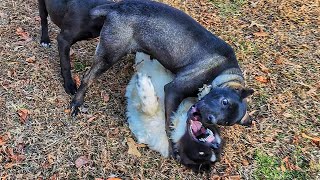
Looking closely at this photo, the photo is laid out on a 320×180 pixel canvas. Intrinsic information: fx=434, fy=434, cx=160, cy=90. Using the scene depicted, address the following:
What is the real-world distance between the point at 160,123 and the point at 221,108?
84cm

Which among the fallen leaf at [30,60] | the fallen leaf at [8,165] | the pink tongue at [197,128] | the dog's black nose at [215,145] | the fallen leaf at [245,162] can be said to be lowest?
the fallen leaf at [8,165]

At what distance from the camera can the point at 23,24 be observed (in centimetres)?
568

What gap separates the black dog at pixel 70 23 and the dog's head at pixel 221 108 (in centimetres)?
141

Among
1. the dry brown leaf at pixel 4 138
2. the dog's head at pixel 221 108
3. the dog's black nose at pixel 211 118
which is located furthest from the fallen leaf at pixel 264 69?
the dry brown leaf at pixel 4 138

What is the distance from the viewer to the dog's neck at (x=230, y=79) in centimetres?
425

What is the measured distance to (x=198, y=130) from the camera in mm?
4117

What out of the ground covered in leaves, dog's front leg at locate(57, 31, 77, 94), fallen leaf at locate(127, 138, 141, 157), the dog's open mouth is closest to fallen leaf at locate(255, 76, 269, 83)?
the ground covered in leaves

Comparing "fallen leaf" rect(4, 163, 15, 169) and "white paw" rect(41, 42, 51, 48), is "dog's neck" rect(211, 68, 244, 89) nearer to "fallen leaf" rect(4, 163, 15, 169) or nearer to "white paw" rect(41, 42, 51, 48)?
"fallen leaf" rect(4, 163, 15, 169)

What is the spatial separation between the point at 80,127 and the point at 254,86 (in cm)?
216

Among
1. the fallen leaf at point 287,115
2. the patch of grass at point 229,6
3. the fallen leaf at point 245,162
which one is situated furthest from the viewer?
the patch of grass at point 229,6

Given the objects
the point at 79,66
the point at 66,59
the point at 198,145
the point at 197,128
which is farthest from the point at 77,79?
the point at 198,145

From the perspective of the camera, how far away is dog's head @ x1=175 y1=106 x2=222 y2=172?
4.02m

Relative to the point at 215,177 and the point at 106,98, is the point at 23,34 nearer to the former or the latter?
the point at 106,98

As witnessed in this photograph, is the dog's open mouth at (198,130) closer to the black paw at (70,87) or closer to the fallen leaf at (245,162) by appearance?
the fallen leaf at (245,162)
